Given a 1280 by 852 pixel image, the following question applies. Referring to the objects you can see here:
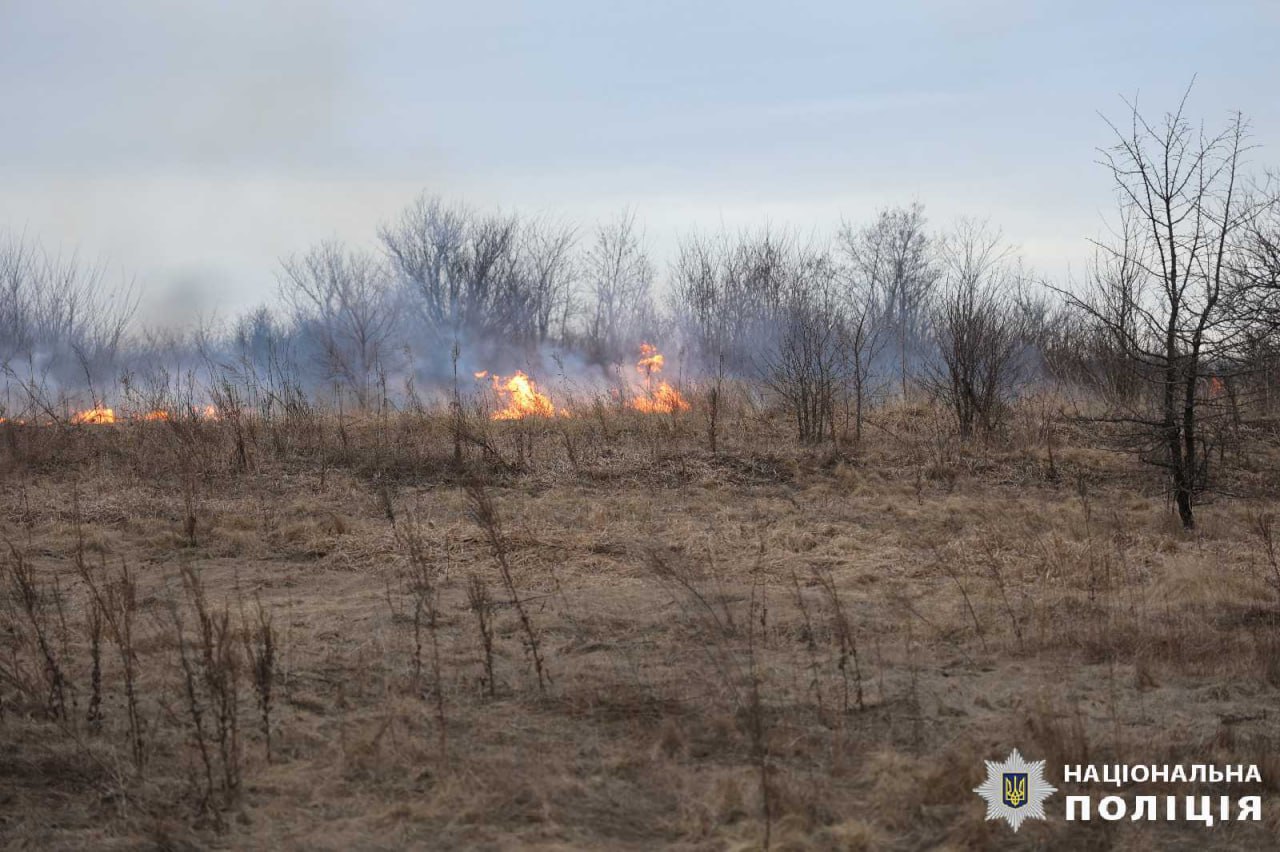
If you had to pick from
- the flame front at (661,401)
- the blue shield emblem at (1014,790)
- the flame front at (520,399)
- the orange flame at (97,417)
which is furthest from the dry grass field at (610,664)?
the flame front at (520,399)

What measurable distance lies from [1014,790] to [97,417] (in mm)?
15529

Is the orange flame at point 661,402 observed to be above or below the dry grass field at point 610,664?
above

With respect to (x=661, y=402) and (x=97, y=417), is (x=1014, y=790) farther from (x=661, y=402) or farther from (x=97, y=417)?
(x=97, y=417)

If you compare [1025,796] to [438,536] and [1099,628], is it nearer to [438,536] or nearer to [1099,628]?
[1099,628]

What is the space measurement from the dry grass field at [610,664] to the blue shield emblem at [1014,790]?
113 millimetres

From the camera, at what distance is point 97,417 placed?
16.6 m

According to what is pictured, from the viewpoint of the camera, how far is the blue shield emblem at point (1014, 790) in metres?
4.48

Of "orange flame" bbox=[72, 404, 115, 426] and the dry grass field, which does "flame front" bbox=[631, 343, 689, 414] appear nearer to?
the dry grass field

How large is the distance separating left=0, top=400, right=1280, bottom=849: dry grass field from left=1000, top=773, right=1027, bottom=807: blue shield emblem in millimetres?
113

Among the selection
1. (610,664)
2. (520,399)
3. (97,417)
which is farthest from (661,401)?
(610,664)

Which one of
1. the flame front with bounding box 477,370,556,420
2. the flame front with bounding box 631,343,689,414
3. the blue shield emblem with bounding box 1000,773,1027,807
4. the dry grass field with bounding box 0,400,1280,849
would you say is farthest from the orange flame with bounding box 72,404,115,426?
the blue shield emblem with bounding box 1000,773,1027,807

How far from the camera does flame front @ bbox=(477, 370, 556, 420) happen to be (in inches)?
734

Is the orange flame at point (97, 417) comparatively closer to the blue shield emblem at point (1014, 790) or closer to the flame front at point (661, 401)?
the flame front at point (661, 401)

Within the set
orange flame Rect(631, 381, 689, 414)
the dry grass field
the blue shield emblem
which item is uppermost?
orange flame Rect(631, 381, 689, 414)
